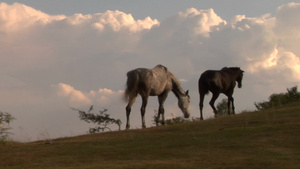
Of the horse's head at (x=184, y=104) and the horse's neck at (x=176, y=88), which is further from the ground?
the horse's neck at (x=176, y=88)

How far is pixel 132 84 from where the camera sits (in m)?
15.8

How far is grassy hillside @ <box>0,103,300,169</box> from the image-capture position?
21.9 ft

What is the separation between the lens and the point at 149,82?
1597 cm

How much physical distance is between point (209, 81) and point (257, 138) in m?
9.59

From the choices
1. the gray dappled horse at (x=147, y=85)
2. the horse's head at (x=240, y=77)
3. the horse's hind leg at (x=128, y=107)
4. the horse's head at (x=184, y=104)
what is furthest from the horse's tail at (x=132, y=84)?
the horse's head at (x=240, y=77)

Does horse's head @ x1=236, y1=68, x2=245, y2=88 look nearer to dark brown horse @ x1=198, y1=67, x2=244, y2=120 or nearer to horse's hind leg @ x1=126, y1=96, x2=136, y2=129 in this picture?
dark brown horse @ x1=198, y1=67, x2=244, y2=120

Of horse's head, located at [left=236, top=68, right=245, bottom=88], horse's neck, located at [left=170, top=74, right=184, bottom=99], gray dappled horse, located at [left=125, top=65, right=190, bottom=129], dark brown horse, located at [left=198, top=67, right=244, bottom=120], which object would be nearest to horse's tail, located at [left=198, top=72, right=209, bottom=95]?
dark brown horse, located at [left=198, top=67, right=244, bottom=120]

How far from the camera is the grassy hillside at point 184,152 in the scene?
669 cm

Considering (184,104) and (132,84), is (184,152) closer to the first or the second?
(132,84)

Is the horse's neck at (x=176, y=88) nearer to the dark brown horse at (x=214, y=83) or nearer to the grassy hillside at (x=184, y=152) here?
the dark brown horse at (x=214, y=83)

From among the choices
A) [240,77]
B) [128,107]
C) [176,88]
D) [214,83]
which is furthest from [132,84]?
[240,77]

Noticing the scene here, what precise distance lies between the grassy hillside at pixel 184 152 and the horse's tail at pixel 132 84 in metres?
5.07

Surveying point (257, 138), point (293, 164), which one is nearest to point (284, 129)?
point (257, 138)

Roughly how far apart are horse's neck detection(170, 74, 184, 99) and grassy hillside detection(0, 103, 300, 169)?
743 centimetres
